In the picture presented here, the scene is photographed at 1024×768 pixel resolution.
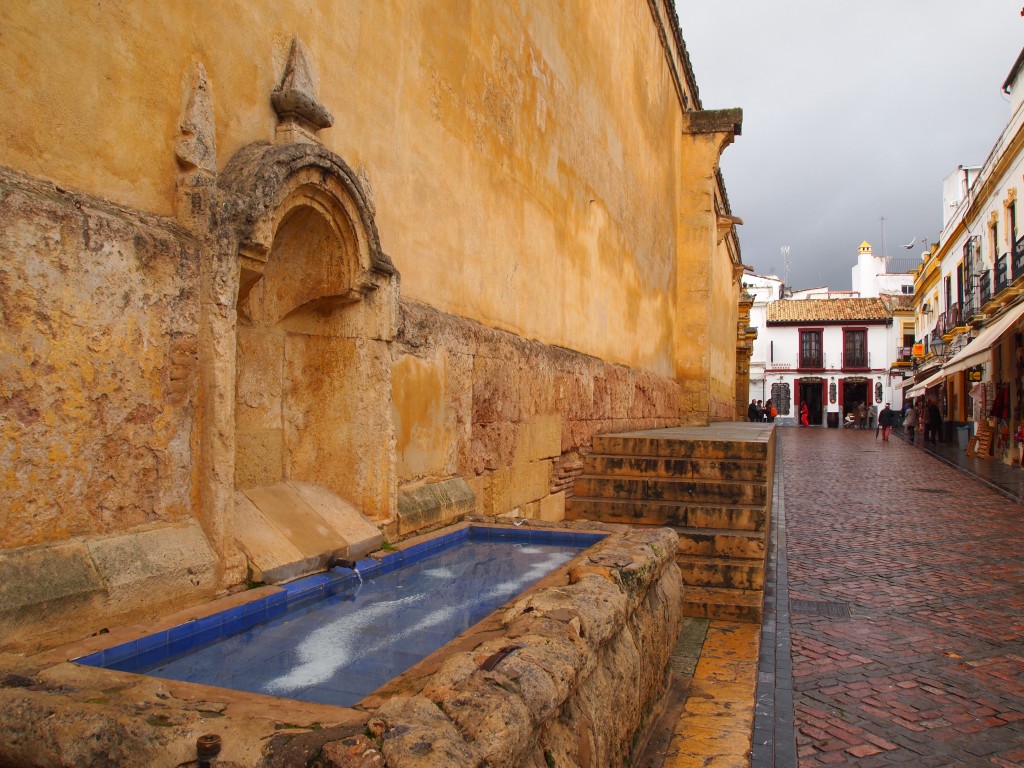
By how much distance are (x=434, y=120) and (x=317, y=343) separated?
1.75 m

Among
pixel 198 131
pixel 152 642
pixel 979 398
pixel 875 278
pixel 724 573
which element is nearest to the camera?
pixel 152 642

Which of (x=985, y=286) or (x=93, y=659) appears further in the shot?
(x=985, y=286)

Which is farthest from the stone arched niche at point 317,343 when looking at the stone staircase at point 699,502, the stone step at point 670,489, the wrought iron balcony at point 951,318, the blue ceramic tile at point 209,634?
the wrought iron balcony at point 951,318

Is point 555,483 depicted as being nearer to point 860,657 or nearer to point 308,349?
point 860,657

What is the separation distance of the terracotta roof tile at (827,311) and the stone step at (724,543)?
1837 inches

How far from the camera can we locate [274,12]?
3.29 metres

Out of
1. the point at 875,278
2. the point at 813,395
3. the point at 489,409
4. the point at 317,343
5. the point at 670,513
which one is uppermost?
the point at 875,278

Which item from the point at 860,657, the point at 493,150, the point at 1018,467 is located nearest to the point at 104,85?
the point at 493,150

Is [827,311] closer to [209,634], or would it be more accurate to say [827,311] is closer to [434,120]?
[434,120]

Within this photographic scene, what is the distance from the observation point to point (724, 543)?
618cm

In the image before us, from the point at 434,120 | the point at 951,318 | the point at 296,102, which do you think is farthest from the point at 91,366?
the point at 951,318

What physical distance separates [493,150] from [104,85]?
11.9 ft

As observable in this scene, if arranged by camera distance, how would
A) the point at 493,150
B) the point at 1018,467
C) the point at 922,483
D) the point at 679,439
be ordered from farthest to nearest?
1. the point at 1018,467
2. the point at 922,483
3. the point at 679,439
4. the point at 493,150

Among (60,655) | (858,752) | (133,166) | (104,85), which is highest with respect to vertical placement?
(104,85)
